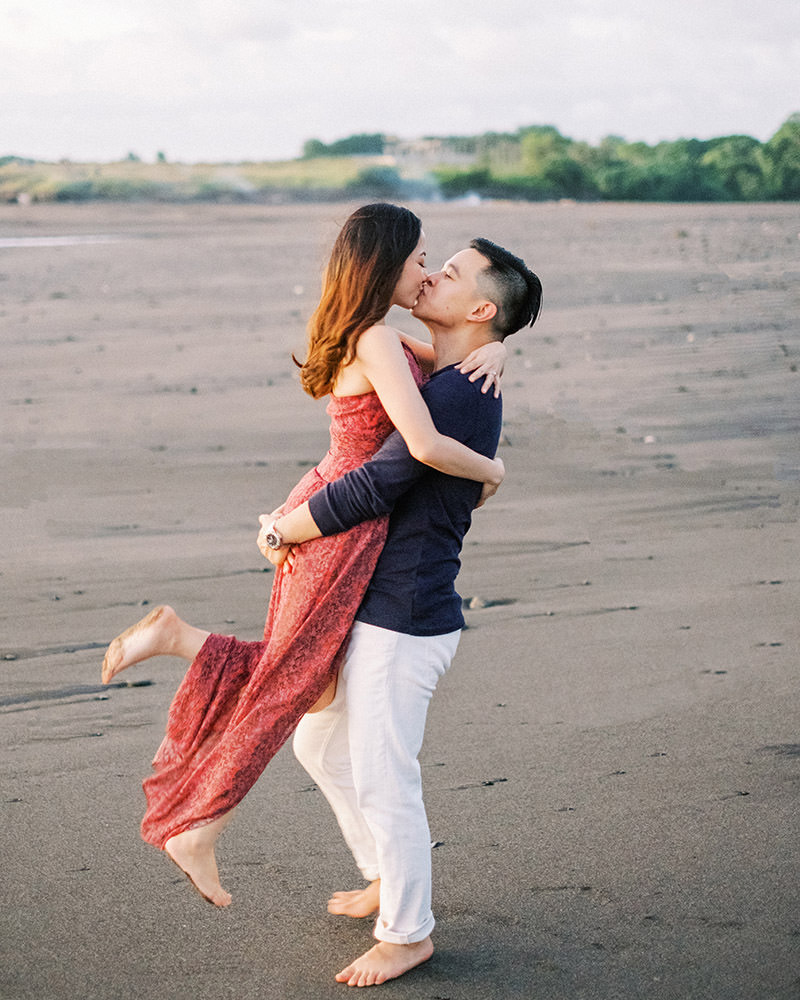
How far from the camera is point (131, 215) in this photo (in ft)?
123

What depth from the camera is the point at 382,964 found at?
3.00 m

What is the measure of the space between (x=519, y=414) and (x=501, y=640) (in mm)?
4813

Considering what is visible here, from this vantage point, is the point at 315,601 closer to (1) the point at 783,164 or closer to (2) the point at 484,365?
(2) the point at 484,365

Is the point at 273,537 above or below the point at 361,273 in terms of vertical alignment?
below

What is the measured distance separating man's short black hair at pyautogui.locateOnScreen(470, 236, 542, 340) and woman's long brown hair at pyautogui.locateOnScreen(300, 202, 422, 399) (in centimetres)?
19

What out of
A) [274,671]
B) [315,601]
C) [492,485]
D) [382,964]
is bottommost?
[382,964]

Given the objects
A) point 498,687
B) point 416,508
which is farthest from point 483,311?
point 498,687

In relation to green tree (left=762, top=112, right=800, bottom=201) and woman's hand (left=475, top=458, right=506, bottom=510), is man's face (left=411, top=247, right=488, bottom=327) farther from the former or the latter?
green tree (left=762, top=112, right=800, bottom=201)

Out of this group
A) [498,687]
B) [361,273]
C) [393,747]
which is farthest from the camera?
[498,687]

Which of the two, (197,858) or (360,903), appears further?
(360,903)

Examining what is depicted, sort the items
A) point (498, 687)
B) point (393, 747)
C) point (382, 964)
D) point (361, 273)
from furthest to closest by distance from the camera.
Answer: point (498, 687)
point (382, 964)
point (393, 747)
point (361, 273)

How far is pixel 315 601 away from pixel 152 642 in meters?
0.40

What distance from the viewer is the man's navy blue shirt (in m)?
2.77

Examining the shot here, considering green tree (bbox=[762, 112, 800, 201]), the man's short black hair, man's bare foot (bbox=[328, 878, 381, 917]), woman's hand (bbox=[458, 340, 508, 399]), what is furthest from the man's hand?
green tree (bbox=[762, 112, 800, 201])
